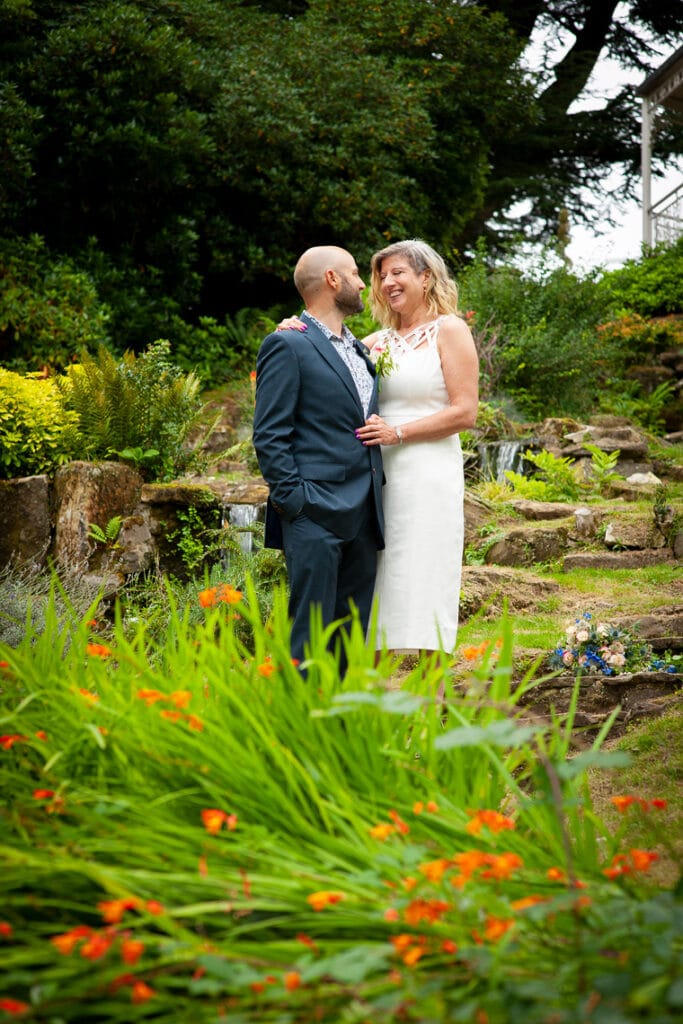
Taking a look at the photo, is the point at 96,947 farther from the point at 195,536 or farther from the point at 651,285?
the point at 651,285

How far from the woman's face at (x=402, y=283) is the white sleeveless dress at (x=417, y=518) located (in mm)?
123

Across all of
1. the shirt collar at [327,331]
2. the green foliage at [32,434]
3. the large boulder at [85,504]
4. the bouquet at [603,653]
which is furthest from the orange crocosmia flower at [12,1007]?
the green foliage at [32,434]

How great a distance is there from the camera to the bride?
365 centimetres

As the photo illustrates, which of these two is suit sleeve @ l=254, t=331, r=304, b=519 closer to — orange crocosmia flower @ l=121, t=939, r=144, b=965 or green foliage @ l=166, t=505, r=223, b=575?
orange crocosmia flower @ l=121, t=939, r=144, b=965

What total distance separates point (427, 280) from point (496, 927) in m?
2.64

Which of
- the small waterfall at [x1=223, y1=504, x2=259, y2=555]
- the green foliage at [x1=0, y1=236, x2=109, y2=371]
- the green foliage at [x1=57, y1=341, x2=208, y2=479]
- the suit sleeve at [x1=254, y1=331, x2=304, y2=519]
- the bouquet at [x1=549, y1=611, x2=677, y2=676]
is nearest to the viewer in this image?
the suit sleeve at [x1=254, y1=331, x2=304, y2=519]

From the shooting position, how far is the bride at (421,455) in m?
3.65

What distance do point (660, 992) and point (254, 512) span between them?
559 cm

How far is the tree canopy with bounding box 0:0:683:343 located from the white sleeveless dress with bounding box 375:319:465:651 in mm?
8065

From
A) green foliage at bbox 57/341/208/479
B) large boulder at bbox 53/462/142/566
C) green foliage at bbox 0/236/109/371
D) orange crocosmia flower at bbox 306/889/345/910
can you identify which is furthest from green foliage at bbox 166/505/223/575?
orange crocosmia flower at bbox 306/889/345/910

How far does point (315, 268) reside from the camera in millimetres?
3604

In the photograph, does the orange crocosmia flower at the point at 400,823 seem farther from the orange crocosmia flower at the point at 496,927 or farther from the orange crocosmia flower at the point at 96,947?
the orange crocosmia flower at the point at 96,947

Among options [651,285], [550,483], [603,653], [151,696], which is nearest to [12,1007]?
[151,696]

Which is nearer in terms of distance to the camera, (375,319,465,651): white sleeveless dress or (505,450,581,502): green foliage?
(375,319,465,651): white sleeveless dress
